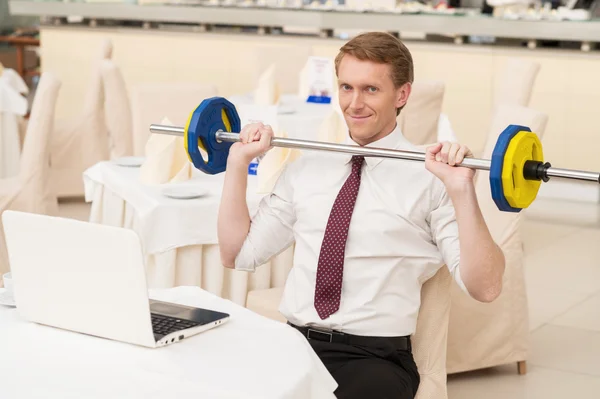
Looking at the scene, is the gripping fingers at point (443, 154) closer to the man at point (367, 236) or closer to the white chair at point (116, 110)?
the man at point (367, 236)

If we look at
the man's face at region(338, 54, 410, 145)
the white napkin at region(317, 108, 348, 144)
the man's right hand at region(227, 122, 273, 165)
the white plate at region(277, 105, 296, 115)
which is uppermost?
the man's face at region(338, 54, 410, 145)

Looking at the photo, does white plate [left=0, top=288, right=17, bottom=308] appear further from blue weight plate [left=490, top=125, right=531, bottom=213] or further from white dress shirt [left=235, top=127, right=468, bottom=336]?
blue weight plate [left=490, top=125, right=531, bottom=213]

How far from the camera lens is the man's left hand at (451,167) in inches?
90.0

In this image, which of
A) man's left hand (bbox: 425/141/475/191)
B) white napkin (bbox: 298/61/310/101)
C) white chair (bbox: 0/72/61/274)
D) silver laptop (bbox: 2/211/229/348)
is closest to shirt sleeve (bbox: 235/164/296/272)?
man's left hand (bbox: 425/141/475/191)

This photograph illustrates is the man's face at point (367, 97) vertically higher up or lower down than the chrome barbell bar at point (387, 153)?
higher up

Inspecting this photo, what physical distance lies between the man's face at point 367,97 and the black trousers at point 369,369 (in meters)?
0.54

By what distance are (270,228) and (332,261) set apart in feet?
0.77

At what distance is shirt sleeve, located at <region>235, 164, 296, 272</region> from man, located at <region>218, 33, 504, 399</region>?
0.07 m

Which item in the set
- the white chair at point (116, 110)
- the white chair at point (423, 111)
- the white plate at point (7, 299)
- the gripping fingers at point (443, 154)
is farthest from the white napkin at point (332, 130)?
the white plate at point (7, 299)

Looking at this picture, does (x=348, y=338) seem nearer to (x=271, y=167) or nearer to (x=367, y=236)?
(x=367, y=236)

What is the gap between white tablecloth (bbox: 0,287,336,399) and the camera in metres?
1.80

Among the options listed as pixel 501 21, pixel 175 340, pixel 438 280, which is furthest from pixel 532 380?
pixel 501 21

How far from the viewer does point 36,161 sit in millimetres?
4719

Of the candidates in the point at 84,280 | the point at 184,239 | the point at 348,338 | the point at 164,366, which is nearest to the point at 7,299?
the point at 84,280
